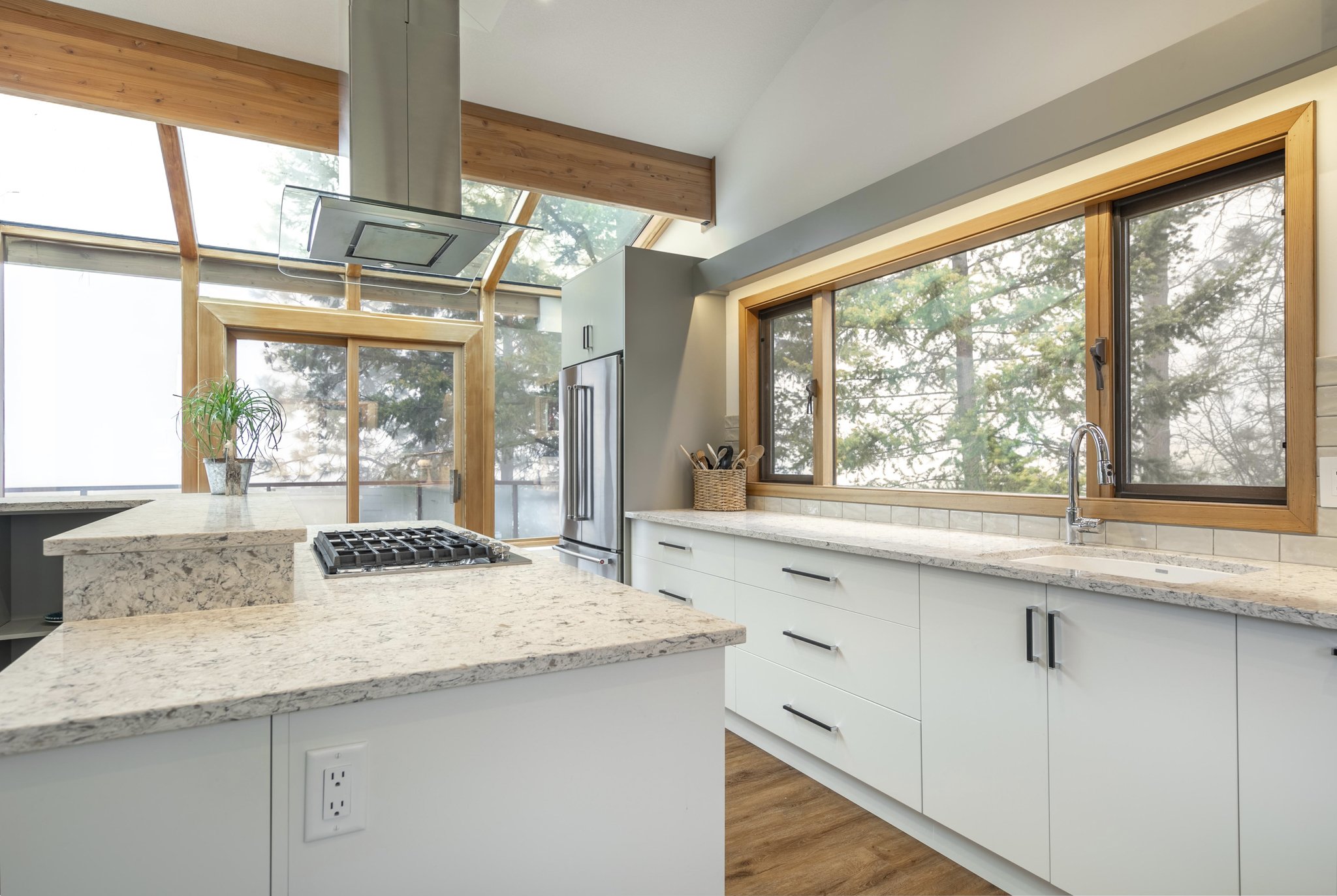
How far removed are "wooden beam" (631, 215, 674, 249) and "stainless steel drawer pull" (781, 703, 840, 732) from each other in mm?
2997

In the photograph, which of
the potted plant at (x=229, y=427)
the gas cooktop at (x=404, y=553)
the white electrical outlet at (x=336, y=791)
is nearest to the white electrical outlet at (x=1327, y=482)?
the gas cooktop at (x=404, y=553)

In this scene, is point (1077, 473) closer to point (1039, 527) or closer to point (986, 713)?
point (1039, 527)

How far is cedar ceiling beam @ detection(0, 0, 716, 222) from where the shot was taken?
2857mm

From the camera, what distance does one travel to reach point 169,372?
3.98 metres

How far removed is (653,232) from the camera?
15.1 feet

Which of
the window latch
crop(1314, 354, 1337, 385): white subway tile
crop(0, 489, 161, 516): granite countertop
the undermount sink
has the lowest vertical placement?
the undermount sink

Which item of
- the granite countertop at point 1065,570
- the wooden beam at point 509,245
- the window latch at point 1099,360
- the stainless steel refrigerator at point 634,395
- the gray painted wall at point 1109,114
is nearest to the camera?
the granite countertop at point 1065,570

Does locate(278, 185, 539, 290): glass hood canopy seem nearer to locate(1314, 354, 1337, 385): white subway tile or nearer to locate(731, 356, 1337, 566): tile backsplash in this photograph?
locate(731, 356, 1337, 566): tile backsplash

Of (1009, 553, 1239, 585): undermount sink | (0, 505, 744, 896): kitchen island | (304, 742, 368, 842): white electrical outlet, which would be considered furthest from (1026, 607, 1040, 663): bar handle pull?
(304, 742, 368, 842): white electrical outlet

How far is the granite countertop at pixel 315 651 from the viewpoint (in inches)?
33.3

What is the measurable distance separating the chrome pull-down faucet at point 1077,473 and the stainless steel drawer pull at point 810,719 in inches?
38.4

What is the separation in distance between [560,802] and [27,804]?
64 centimetres

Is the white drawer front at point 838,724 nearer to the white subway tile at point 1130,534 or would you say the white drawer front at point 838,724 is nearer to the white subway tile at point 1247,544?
the white subway tile at point 1130,534

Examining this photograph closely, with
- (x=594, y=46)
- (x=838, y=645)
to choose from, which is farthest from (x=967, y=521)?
(x=594, y=46)
